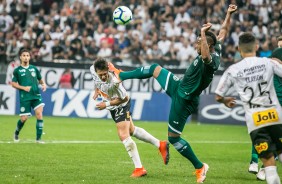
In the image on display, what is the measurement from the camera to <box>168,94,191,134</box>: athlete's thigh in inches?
455

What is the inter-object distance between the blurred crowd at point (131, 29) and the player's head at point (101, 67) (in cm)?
1579

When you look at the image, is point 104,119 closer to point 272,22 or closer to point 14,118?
point 14,118

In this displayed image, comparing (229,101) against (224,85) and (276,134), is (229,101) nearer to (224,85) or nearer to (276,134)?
(224,85)

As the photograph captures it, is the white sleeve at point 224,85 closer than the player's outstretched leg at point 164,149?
Yes

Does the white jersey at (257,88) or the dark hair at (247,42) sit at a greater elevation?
the dark hair at (247,42)

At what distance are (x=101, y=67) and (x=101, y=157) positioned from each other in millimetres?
3535

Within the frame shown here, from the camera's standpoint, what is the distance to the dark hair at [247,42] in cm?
923

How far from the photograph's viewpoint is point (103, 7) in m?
31.2

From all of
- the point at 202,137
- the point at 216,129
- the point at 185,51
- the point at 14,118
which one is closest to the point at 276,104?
the point at 202,137

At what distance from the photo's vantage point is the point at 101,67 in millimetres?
11805

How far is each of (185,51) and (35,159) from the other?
15.5m

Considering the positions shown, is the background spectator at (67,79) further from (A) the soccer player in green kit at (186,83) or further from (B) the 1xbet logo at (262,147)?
(B) the 1xbet logo at (262,147)

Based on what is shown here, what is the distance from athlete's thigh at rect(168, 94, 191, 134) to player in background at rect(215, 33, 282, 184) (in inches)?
91.9

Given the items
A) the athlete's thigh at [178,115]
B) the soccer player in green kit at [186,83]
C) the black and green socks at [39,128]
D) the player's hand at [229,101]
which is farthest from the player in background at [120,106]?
the black and green socks at [39,128]
